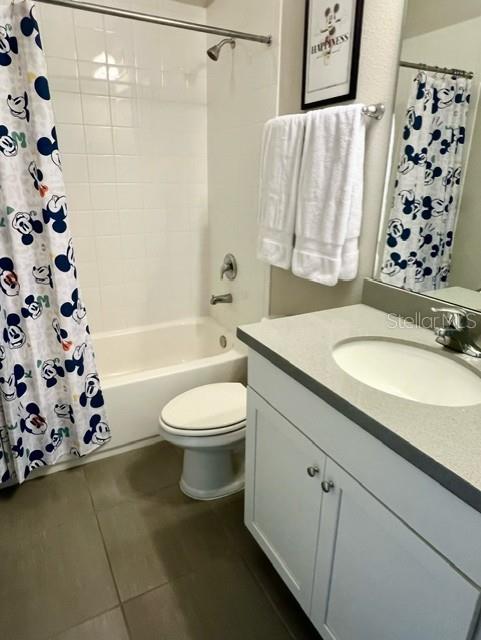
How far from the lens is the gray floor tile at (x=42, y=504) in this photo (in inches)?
60.1

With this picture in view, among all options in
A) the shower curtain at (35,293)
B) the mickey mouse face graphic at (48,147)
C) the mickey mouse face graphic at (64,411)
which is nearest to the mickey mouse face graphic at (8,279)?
the shower curtain at (35,293)

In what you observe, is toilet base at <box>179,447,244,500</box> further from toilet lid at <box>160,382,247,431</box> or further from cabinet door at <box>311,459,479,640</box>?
cabinet door at <box>311,459,479,640</box>

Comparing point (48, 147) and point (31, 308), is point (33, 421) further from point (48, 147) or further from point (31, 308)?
point (48, 147)

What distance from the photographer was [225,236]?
89.6 inches

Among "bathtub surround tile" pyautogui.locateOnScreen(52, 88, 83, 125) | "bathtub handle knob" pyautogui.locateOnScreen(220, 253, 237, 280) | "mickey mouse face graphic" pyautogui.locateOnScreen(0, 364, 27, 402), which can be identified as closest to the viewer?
"mickey mouse face graphic" pyautogui.locateOnScreen(0, 364, 27, 402)

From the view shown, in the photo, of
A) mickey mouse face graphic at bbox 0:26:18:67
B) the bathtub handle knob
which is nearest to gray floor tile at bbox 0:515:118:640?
the bathtub handle knob

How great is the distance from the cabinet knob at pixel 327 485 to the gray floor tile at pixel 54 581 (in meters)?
0.87

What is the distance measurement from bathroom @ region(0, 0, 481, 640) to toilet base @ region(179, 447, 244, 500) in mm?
10

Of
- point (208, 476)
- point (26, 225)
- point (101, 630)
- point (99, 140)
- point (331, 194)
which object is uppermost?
point (99, 140)

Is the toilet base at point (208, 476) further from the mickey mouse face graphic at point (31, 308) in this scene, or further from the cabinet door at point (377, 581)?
the mickey mouse face graphic at point (31, 308)

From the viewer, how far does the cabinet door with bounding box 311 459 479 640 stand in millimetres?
660

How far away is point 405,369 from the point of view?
1.12 metres

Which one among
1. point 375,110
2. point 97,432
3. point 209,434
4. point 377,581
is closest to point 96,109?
point 375,110

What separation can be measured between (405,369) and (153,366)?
70.0 inches
